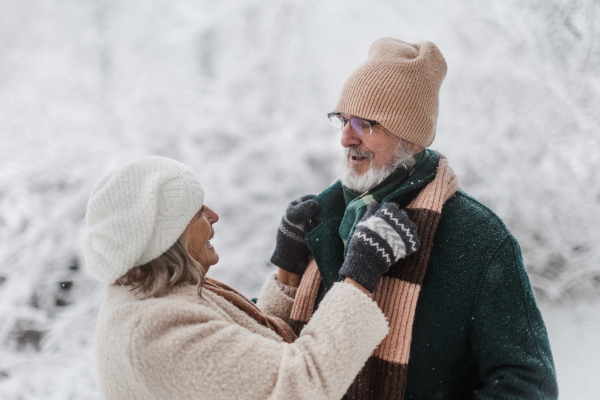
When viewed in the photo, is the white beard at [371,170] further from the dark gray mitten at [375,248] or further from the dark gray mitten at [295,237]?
the dark gray mitten at [375,248]

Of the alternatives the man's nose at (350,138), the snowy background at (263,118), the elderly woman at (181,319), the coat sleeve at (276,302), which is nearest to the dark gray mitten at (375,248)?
the elderly woman at (181,319)

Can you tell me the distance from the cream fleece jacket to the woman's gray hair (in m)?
0.03

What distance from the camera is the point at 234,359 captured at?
2.80ft

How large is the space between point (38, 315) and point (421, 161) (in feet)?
7.21

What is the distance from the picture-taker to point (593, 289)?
248 cm

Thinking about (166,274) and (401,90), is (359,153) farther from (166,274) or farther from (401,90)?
(166,274)

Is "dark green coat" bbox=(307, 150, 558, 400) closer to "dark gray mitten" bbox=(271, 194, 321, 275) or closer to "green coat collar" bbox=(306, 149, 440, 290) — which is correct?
"green coat collar" bbox=(306, 149, 440, 290)

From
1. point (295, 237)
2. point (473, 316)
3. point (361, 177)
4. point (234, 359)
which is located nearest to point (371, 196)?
point (361, 177)

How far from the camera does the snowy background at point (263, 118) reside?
2.30 m

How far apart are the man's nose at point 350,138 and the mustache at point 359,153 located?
0.02 meters

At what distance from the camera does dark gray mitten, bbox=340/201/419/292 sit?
1.01 metres

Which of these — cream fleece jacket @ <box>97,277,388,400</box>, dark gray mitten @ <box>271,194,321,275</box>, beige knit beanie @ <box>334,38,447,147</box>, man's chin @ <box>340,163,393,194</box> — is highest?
beige knit beanie @ <box>334,38,447,147</box>

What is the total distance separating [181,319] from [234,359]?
153 mm

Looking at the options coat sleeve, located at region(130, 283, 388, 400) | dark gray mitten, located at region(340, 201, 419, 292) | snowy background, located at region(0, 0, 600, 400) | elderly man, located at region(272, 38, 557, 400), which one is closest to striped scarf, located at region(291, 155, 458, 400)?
elderly man, located at region(272, 38, 557, 400)
